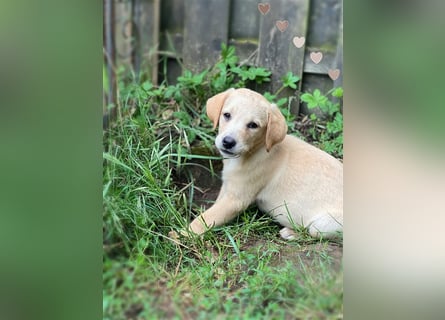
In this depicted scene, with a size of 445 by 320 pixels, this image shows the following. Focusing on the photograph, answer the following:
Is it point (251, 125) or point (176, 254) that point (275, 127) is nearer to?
point (251, 125)

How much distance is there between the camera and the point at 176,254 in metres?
1.79

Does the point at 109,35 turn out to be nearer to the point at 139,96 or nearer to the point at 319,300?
the point at 139,96

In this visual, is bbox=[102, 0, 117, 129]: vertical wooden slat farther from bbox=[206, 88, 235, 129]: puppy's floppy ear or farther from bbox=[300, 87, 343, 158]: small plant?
bbox=[300, 87, 343, 158]: small plant

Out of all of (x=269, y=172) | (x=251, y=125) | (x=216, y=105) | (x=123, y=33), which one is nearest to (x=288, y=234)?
(x=269, y=172)

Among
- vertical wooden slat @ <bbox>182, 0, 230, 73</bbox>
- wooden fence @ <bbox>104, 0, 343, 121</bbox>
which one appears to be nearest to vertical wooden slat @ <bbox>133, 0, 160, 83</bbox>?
wooden fence @ <bbox>104, 0, 343, 121</bbox>

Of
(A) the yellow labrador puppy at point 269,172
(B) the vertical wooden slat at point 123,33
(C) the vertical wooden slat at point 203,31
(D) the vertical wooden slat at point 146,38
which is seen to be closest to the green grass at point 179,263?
(A) the yellow labrador puppy at point 269,172

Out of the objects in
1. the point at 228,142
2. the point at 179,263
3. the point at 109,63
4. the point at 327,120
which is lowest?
the point at 179,263

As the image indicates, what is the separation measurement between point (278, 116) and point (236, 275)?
0.63 m

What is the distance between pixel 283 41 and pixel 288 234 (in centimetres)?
72

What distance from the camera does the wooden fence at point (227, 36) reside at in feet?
6.11
